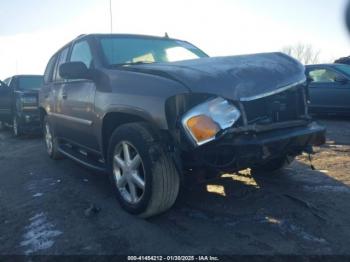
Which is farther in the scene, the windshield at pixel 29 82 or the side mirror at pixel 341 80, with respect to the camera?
the windshield at pixel 29 82

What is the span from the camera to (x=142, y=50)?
4.26 meters

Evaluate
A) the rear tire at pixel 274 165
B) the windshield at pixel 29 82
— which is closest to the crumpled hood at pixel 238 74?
the rear tire at pixel 274 165

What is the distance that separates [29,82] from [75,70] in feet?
22.3

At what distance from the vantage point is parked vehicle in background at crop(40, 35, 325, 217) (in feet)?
9.14

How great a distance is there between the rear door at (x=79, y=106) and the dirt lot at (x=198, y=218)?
0.61m

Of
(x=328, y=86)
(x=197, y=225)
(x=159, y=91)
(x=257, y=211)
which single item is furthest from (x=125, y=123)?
(x=328, y=86)

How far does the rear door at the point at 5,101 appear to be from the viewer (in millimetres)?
9602

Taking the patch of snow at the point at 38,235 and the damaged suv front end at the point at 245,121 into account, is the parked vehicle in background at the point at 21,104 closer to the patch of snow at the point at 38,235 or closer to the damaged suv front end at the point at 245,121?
the patch of snow at the point at 38,235

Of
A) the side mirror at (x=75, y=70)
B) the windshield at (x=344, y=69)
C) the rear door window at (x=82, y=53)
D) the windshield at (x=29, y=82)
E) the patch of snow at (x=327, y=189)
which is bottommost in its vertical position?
the patch of snow at (x=327, y=189)

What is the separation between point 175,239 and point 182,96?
44.7 inches

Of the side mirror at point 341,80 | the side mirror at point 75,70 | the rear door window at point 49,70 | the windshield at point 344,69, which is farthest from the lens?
the windshield at point 344,69

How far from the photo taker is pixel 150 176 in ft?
9.82

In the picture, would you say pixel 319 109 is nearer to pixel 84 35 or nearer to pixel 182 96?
pixel 84 35

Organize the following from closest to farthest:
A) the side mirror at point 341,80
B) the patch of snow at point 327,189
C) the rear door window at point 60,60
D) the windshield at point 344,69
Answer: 1. the patch of snow at point 327,189
2. the rear door window at point 60,60
3. the side mirror at point 341,80
4. the windshield at point 344,69
